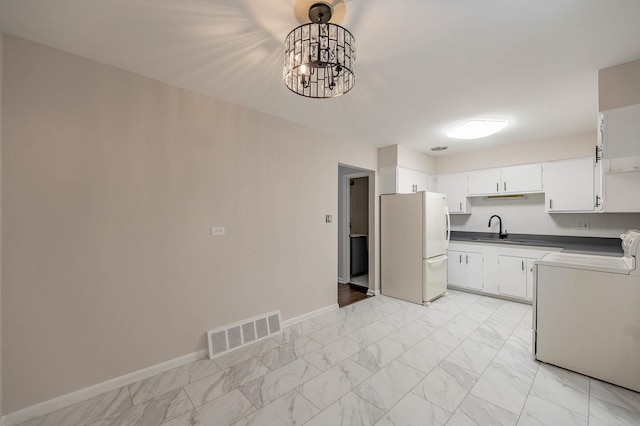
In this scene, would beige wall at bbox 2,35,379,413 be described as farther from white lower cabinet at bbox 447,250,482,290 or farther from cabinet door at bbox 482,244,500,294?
cabinet door at bbox 482,244,500,294

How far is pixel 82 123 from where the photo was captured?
6.13 ft

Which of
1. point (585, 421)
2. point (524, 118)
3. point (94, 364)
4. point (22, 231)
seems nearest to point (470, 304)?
point (585, 421)

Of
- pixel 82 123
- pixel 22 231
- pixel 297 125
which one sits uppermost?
pixel 297 125

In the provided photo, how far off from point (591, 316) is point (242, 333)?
3075 mm

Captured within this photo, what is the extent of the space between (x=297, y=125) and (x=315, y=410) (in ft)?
9.29

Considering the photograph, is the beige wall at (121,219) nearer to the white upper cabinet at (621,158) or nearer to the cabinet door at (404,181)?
the cabinet door at (404,181)

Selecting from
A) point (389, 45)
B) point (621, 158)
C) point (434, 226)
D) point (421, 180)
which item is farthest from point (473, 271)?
point (389, 45)

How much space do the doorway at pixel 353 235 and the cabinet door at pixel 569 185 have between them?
258 cm

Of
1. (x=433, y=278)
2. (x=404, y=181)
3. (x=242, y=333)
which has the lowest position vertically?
(x=242, y=333)

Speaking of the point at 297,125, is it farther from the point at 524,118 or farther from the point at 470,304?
the point at 470,304

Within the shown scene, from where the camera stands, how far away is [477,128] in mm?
3201

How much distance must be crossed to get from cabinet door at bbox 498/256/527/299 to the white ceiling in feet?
6.87

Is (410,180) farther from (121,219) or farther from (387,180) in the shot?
(121,219)

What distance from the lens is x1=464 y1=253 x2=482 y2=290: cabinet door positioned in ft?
13.4
